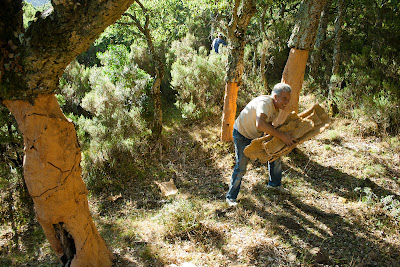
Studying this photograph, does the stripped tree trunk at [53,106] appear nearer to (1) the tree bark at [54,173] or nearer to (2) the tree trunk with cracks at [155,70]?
(1) the tree bark at [54,173]

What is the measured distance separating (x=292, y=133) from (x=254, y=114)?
59 centimetres

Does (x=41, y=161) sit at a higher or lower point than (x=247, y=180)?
higher

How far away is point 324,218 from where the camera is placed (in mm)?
4238

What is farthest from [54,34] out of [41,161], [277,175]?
[277,175]

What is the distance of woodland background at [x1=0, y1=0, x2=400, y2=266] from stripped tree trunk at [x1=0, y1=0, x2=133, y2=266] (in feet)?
3.14

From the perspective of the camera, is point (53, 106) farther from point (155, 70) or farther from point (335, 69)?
point (335, 69)

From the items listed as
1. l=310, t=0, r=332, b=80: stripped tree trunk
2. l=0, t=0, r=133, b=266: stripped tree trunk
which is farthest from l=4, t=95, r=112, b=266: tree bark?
l=310, t=0, r=332, b=80: stripped tree trunk

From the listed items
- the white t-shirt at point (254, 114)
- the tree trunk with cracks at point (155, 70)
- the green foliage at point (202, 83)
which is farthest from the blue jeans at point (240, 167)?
the green foliage at point (202, 83)

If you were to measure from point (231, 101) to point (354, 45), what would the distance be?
6.36 m

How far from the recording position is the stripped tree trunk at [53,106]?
7.27 feet

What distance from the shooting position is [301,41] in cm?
501

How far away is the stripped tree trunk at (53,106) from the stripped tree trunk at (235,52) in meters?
4.15

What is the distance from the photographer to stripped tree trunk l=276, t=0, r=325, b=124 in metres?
4.83

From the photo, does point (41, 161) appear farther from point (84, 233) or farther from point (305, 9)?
point (305, 9)
